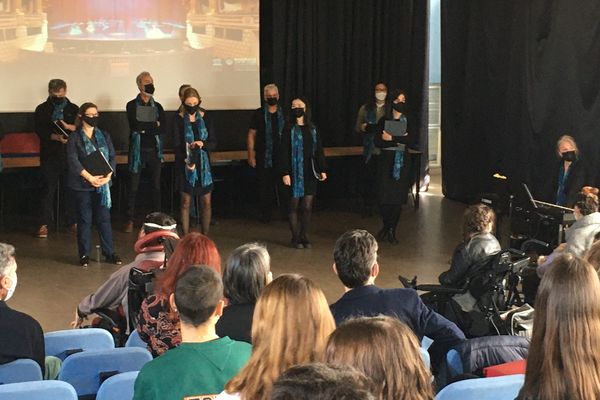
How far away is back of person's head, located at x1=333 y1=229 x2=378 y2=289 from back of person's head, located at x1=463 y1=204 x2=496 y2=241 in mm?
1840

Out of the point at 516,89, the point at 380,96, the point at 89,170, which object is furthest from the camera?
the point at 516,89

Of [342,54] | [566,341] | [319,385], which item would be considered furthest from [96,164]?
[319,385]

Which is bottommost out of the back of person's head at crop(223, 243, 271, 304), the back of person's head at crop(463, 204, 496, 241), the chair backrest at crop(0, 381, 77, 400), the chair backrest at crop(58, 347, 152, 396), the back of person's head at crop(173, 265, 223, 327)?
the chair backrest at crop(58, 347, 152, 396)

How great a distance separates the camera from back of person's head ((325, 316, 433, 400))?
1.79m

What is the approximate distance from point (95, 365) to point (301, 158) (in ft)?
17.3

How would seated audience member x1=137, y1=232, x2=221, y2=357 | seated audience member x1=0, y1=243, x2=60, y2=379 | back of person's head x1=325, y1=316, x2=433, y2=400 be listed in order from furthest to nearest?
seated audience member x1=137, y1=232, x2=221, y2=357, seated audience member x1=0, y1=243, x2=60, y2=379, back of person's head x1=325, y1=316, x2=433, y2=400

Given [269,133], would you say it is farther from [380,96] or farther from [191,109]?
[191,109]

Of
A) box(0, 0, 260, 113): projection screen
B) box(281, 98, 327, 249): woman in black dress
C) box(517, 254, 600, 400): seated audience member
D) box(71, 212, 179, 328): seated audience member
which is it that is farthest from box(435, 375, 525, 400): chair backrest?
box(0, 0, 260, 113): projection screen

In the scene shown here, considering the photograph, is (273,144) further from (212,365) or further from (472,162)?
(212,365)

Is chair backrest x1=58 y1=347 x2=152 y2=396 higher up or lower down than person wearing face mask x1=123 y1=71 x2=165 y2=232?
lower down

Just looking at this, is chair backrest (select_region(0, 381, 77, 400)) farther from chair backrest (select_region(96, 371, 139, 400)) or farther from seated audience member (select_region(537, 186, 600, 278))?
seated audience member (select_region(537, 186, 600, 278))

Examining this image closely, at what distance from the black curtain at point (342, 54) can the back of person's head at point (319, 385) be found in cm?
1023

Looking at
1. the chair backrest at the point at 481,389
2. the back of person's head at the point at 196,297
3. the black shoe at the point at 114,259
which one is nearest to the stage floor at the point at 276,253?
the black shoe at the point at 114,259

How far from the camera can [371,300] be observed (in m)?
3.72
